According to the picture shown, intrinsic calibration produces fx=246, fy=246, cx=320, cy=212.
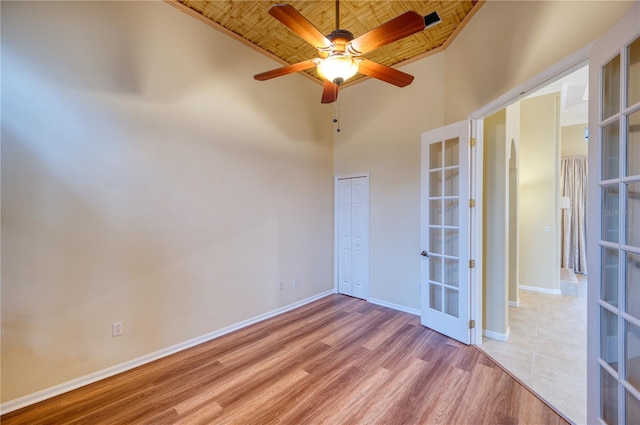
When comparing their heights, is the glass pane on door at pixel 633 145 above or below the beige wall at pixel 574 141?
below

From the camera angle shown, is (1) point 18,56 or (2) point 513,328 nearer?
(1) point 18,56

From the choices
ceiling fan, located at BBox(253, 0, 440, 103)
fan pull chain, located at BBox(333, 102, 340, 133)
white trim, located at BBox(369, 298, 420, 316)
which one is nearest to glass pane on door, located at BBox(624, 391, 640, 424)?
ceiling fan, located at BBox(253, 0, 440, 103)

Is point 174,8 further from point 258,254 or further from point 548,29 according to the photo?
point 548,29

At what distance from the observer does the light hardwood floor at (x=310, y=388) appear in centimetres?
182

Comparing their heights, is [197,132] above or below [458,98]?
below

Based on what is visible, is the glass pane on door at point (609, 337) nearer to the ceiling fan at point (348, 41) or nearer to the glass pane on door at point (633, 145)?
the glass pane on door at point (633, 145)

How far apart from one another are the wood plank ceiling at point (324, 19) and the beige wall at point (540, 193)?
266cm

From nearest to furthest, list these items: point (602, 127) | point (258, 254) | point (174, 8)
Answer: point (602, 127) < point (174, 8) < point (258, 254)

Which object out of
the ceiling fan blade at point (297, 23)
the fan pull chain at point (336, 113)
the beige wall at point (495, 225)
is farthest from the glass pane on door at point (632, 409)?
the fan pull chain at point (336, 113)

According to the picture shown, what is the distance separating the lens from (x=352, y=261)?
4.38 m

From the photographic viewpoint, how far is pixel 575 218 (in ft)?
19.0

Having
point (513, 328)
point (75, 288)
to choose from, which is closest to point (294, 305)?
point (75, 288)

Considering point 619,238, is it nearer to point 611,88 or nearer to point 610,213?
point 610,213

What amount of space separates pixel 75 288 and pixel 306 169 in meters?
3.07
